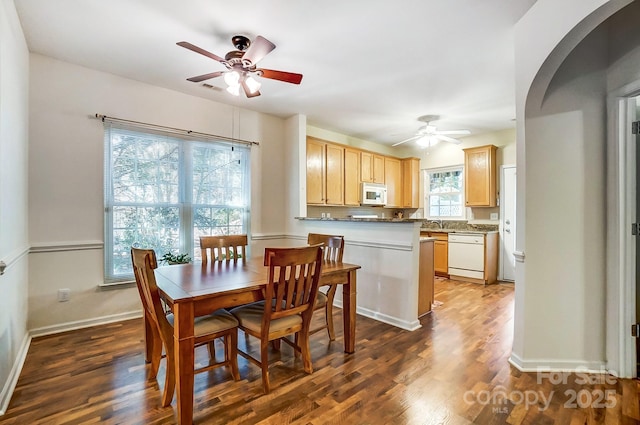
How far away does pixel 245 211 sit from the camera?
4.12m

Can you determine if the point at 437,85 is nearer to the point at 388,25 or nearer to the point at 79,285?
the point at 388,25

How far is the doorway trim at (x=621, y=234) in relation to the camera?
2.02 meters

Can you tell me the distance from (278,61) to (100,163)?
2.14 meters

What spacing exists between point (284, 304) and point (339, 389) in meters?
0.66

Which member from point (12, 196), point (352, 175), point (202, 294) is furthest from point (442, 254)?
point (12, 196)

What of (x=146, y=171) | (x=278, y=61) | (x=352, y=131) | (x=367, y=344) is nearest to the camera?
(x=367, y=344)

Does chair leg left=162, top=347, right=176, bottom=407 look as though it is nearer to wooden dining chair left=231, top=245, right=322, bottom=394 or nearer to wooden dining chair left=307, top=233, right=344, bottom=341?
wooden dining chair left=231, top=245, right=322, bottom=394

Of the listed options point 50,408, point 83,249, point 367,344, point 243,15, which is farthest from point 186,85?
point 367,344

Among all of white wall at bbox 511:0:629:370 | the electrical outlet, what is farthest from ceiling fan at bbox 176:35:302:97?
the electrical outlet

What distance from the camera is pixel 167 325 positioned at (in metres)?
1.78

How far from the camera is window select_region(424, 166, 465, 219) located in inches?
226

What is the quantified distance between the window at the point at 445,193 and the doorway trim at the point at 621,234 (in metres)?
3.63

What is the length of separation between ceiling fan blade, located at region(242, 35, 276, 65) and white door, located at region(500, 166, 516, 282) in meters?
4.69

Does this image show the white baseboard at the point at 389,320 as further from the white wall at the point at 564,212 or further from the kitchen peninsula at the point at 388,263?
the white wall at the point at 564,212
